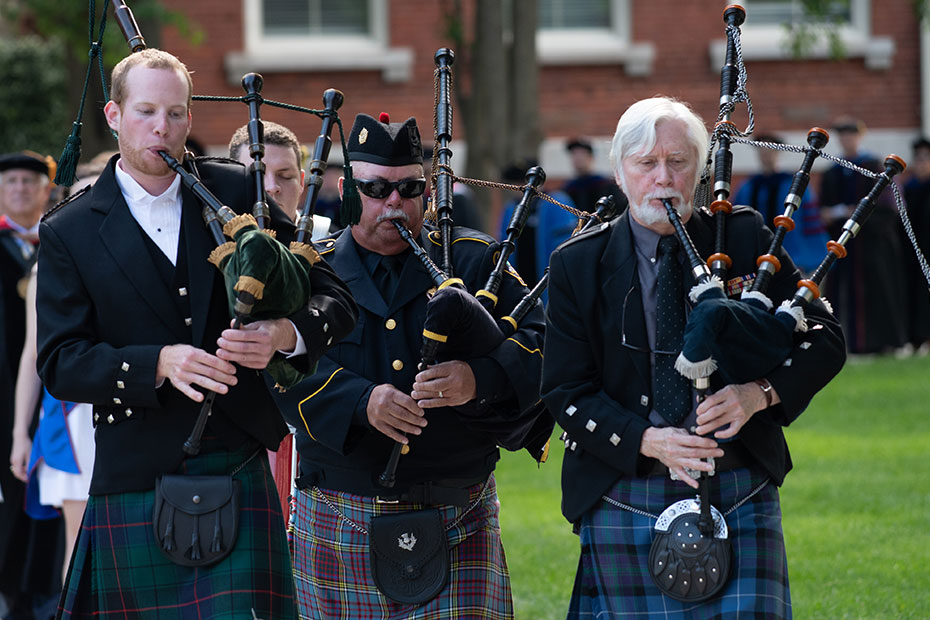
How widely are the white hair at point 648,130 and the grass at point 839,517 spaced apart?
8.67 feet

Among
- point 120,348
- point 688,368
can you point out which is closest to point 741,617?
point 688,368

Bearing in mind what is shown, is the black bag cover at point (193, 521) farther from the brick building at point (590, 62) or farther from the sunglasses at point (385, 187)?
the brick building at point (590, 62)

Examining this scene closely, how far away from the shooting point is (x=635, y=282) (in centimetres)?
370

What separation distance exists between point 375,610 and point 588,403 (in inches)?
41.0

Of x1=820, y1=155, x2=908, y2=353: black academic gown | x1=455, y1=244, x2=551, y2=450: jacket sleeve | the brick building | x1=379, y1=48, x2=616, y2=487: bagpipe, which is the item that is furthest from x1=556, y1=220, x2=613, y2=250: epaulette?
the brick building

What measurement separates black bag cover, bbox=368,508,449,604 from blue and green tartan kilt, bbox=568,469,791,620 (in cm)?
56

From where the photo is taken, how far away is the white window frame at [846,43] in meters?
16.1

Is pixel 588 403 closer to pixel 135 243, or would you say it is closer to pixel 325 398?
pixel 325 398

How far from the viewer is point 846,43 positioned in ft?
52.9

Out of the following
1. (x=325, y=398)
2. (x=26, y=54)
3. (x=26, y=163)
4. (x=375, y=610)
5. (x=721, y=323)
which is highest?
(x=26, y=54)

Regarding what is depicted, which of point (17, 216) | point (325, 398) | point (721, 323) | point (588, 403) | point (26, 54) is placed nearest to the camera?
point (721, 323)

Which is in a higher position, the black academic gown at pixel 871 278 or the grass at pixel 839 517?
A: the black academic gown at pixel 871 278

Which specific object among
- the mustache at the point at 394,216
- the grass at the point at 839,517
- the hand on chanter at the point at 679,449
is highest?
the mustache at the point at 394,216

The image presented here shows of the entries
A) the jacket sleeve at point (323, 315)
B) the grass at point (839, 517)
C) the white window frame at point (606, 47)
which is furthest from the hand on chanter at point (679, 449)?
the white window frame at point (606, 47)
